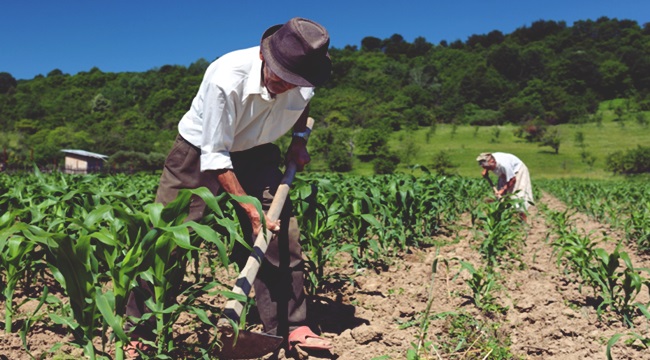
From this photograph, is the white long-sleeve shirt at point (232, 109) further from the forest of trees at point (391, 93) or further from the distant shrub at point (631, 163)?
the forest of trees at point (391, 93)

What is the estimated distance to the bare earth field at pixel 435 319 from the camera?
2.38 meters

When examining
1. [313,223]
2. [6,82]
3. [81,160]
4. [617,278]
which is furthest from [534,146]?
[6,82]

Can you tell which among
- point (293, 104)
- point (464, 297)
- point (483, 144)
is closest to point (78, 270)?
point (293, 104)

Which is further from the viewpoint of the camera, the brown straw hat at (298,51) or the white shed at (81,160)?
the white shed at (81,160)

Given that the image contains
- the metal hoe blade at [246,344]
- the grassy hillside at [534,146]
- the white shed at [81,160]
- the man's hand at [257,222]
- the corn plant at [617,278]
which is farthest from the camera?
the white shed at [81,160]

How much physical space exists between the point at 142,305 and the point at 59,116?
299 feet

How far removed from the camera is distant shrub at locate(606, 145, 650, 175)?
36094mm

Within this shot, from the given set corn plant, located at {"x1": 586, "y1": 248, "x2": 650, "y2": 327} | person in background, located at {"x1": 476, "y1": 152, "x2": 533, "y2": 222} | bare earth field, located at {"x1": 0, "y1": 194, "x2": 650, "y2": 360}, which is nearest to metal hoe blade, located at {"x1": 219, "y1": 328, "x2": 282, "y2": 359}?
bare earth field, located at {"x1": 0, "y1": 194, "x2": 650, "y2": 360}

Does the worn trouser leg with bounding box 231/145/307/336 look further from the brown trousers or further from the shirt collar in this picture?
the shirt collar

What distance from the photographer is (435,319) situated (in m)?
2.83

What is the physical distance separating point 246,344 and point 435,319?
1.25m

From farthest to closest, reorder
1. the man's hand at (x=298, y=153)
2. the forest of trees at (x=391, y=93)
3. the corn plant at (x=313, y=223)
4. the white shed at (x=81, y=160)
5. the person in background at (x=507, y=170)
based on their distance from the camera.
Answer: the forest of trees at (x=391, y=93) → the white shed at (x=81, y=160) → the person in background at (x=507, y=170) → the corn plant at (x=313, y=223) → the man's hand at (x=298, y=153)

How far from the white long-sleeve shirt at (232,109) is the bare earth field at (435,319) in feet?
3.31

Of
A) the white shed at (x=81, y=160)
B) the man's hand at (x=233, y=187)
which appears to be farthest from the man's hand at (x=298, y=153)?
the white shed at (x=81, y=160)
